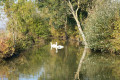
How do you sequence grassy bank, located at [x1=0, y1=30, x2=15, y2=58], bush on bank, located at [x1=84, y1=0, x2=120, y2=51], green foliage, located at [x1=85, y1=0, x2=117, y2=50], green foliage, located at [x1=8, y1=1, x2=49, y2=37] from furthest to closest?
green foliage, located at [x1=8, y1=1, x2=49, y2=37], green foliage, located at [x1=85, y1=0, x2=117, y2=50], bush on bank, located at [x1=84, y1=0, x2=120, y2=51], grassy bank, located at [x1=0, y1=30, x2=15, y2=58]

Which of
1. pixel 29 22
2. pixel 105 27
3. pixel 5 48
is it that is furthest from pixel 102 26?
pixel 29 22

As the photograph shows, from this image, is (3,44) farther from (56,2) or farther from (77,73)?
(56,2)

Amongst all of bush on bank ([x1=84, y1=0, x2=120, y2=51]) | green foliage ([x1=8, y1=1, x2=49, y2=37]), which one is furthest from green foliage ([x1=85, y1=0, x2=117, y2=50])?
green foliage ([x1=8, y1=1, x2=49, y2=37])

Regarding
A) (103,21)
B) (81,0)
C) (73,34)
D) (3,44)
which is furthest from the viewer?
(73,34)

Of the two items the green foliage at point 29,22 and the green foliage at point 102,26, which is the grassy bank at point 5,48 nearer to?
the green foliage at point 29,22

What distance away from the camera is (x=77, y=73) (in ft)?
35.0

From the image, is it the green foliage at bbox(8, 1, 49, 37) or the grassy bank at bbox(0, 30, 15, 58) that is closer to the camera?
the grassy bank at bbox(0, 30, 15, 58)

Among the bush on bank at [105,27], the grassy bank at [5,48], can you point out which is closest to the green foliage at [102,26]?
the bush on bank at [105,27]

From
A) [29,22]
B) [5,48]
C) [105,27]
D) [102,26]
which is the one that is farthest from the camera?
[29,22]

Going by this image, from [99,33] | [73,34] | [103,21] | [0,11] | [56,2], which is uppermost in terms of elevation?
[56,2]

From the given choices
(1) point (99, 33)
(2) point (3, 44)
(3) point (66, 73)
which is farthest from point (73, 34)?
(3) point (66, 73)

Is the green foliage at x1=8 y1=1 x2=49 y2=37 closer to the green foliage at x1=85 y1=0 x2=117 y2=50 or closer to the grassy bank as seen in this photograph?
the grassy bank

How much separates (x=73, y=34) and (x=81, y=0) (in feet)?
39.4

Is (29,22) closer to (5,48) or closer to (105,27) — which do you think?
(5,48)
